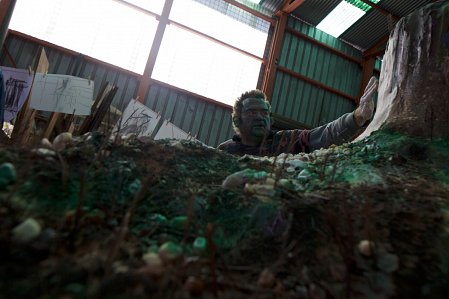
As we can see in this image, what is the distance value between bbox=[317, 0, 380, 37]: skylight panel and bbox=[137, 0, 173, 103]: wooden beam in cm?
348

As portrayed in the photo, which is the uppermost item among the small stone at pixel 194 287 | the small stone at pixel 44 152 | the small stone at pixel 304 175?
the small stone at pixel 304 175

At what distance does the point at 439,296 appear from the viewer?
2.12ft

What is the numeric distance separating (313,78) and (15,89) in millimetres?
5639

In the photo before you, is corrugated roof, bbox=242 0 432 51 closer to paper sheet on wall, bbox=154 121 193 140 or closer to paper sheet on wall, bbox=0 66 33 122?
paper sheet on wall, bbox=154 121 193 140

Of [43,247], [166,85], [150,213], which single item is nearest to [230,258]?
[150,213]

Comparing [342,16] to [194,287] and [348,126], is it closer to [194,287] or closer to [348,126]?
[348,126]

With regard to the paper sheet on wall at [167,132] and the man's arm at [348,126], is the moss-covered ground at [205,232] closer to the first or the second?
the man's arm at [348,126]

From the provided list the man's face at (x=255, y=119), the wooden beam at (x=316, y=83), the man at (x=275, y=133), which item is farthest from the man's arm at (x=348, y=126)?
the wooden beam at (x=316, y=83)

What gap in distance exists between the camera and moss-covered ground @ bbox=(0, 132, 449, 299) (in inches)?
22.6

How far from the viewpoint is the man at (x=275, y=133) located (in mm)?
2402

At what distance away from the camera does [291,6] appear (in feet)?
20.2

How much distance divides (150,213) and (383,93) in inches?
73.8

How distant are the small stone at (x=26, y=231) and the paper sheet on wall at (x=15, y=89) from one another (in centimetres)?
281

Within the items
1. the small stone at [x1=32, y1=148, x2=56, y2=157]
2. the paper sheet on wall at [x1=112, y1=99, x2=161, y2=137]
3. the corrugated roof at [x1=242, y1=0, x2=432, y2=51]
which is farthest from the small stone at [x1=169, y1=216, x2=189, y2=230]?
the corrugated roof at [x1=242, y1=0, x2=432, y2=51]
